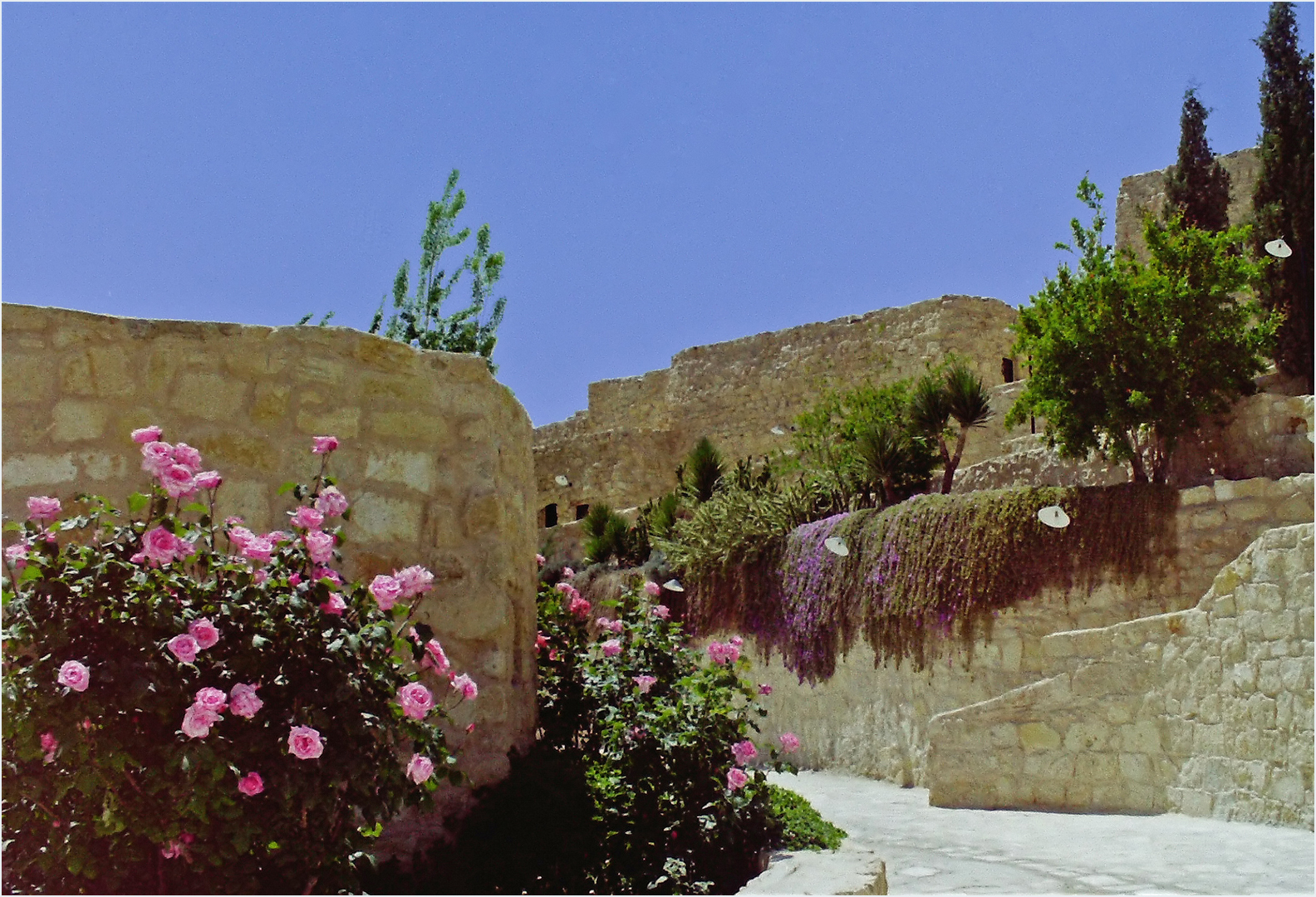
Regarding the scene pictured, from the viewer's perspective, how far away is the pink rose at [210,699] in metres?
3.08

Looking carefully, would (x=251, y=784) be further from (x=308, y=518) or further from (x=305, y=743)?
(x=308, y=518)

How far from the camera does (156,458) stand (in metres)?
3.48

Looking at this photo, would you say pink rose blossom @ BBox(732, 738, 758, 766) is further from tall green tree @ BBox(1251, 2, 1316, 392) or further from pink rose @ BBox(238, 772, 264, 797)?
tall green tree @ BBox(1251, 2, 1316, 392)

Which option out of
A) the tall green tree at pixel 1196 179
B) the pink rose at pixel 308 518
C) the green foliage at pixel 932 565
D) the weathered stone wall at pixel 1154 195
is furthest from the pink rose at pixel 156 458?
the weathered stone wall at pixel 1154 195

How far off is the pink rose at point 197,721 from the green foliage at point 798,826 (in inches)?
92.9

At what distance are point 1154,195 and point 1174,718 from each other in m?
15.7

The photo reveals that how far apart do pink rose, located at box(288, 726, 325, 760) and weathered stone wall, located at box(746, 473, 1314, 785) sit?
7.29 metres

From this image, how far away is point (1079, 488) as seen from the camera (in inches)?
441

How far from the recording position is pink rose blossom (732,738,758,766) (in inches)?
187

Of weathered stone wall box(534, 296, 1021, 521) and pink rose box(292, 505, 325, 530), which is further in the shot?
weathered stone wall box(534, 296, 1021, 521)

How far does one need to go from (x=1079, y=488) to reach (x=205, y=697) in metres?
9.49

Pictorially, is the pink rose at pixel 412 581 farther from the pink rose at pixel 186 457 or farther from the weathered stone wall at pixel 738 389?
the weathered stone wall at pixel 738 389

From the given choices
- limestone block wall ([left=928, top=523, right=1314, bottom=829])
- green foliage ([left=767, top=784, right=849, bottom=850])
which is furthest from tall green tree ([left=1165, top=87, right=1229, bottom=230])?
green foliage ([left=767, top=784, right=849, bottom=850])

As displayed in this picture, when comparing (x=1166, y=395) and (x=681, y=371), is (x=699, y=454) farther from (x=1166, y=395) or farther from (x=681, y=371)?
(x=681, y=371)
